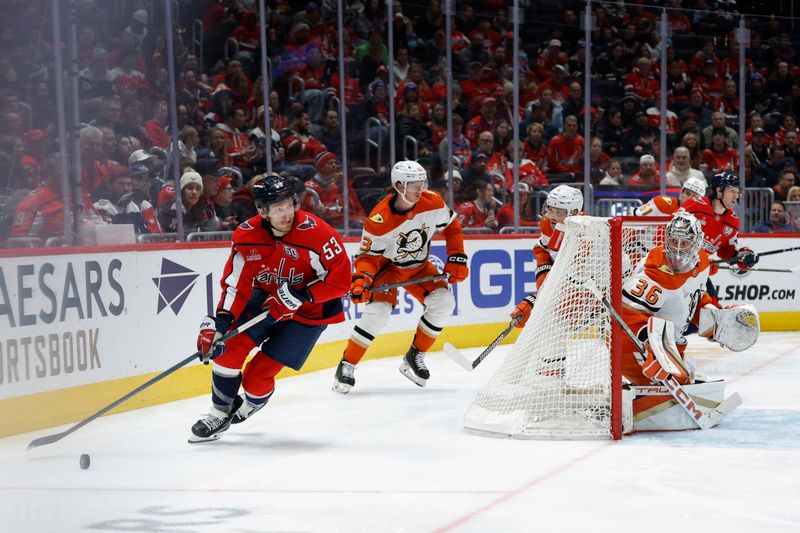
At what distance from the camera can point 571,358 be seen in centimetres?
404

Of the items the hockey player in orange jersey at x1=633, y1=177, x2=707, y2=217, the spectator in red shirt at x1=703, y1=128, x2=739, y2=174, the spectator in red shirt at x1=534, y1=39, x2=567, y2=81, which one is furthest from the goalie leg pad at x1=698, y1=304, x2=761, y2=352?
the spectator in red shirt at x1=703, y1=128, x2=739, y2=174

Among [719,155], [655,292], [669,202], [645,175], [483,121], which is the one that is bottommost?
[655,292]

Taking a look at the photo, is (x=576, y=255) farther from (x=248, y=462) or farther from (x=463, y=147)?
(x=463, y=147)

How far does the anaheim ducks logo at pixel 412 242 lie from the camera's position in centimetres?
549

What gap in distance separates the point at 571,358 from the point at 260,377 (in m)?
1.23

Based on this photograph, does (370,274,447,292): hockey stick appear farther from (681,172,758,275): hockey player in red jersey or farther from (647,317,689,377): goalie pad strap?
(647,317,689,377): goalie pad strap

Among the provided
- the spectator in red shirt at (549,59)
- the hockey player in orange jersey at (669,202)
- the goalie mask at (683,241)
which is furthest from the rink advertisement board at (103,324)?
the spectator in red shirt at (549,59)

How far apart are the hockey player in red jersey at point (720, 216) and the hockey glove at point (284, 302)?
119 inches

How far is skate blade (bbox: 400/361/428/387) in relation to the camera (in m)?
5.54

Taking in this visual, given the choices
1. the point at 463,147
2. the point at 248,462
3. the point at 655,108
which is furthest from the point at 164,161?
the point at 655,108

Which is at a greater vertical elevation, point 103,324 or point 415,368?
point 103,324

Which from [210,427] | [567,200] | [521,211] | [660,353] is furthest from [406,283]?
[521,211]

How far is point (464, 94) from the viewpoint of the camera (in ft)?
26.0

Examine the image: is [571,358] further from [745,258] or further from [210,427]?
[745,258]
